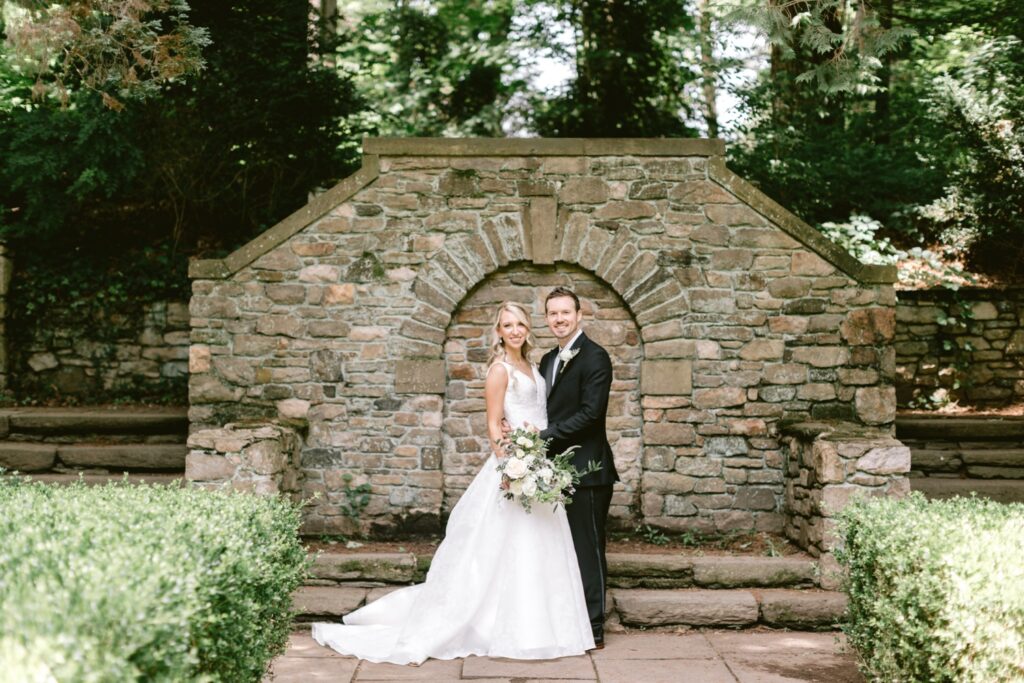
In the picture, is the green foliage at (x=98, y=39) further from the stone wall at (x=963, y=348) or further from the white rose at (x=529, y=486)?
the stone wall at (x=963, y=348)

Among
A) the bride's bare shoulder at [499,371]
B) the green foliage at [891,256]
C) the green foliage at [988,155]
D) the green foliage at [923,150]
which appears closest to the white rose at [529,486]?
the bride's bare shoulder at [499,371]

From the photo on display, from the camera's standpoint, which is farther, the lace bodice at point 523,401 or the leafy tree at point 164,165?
the leafy tree at point 164,165

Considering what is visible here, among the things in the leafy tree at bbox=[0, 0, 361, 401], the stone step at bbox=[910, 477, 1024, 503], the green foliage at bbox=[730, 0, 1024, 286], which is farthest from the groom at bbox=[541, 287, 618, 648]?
the leafy tree at bbox=[0, 0, 361, 401]

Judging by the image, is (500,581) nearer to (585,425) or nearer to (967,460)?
(585,425)

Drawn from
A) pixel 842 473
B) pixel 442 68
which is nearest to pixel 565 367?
pixel 842 473

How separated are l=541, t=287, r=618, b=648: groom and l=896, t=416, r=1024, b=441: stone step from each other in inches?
167

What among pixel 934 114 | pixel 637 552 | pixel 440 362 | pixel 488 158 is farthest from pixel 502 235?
pixel 934 114

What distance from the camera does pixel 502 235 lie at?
24.3ft

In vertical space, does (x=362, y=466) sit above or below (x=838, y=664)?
above

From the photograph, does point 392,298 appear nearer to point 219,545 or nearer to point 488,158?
point 488,158

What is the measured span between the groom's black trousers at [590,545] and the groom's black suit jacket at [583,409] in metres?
0.12

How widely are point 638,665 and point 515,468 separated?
4.48 ft

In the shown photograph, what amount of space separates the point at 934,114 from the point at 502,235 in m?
6.48

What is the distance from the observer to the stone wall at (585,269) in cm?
737
